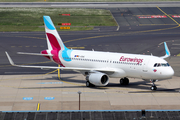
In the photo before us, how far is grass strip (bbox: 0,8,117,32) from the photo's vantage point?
104m

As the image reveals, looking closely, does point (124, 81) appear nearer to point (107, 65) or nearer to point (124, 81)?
point (124, 81)

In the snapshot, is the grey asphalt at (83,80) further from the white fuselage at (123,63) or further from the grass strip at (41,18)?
the grass strip at (41,18)

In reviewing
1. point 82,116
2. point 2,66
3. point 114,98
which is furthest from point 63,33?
point 82,116

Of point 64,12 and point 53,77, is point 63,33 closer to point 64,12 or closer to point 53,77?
point 64,12

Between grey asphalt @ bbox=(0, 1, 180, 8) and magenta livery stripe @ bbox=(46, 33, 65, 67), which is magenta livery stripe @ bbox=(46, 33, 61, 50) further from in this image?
grey asphalt @ bbox=(0, 1, 180, 8)

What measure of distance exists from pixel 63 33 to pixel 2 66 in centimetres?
3389

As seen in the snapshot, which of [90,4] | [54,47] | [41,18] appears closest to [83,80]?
[54,47]

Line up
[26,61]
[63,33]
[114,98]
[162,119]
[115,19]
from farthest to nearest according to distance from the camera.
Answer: [115,19]
[63,33]
[26,61]
[114,98]
[162,119]

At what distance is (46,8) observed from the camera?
431 ft

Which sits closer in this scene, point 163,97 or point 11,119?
point 11,119

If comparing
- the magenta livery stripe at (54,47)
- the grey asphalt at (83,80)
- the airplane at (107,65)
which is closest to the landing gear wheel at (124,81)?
the airplane at (107,65)

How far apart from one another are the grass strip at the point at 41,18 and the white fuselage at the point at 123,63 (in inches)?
1914

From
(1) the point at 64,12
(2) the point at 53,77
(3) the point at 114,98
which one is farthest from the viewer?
(1) the point at 64,12

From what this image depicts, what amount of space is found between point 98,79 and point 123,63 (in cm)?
451
